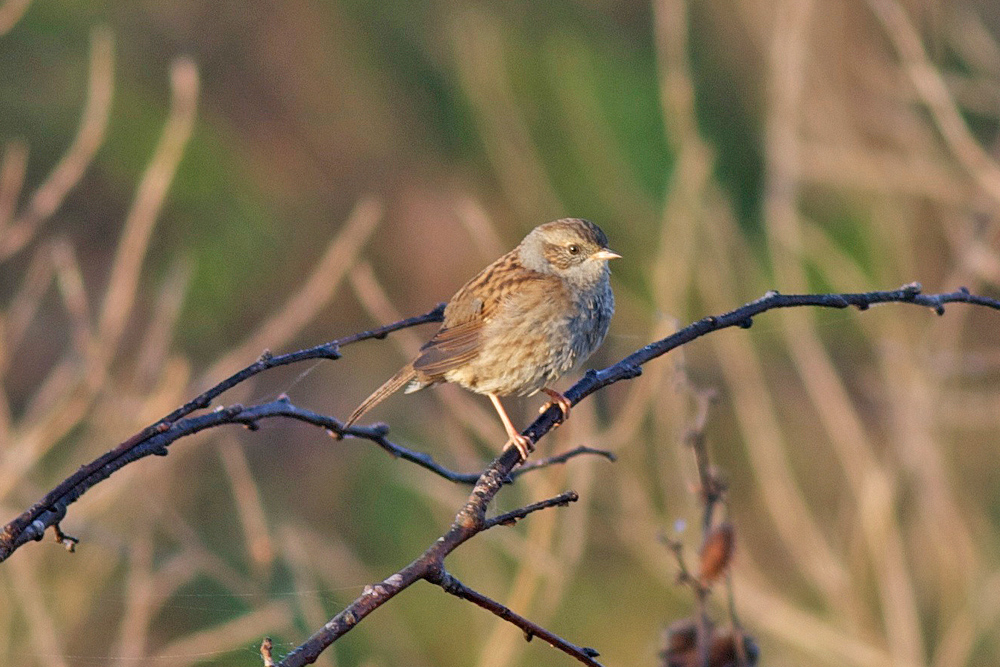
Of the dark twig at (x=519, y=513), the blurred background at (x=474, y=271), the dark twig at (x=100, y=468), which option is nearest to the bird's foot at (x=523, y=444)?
the dark twig at (x=519, y=513)

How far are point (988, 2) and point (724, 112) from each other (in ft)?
5.38

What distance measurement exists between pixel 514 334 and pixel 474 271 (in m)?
5.21

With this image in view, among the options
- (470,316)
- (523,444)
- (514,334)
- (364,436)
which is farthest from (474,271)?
(364,436)

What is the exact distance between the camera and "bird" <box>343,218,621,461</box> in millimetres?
3162

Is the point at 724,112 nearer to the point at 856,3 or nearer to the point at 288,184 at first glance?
the point at 856,3

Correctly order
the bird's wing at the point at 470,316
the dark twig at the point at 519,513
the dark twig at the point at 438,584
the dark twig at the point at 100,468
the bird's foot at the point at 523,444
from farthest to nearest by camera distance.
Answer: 1. the bird's wing at the point at 470,316
2. the bird's foot at the point at 523,444
3. the dark twig at the point at 519,513
4. the dark twig at the point at 100,468
5. the dark twig at the point at 438,584

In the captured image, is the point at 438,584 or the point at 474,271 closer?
the point at 438,584

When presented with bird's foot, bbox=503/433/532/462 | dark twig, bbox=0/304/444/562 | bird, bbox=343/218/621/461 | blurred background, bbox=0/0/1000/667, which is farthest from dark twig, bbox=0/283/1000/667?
bird, bbox=343/218/621/461

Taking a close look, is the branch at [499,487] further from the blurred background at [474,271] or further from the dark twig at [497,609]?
the blurred background at [474,271]

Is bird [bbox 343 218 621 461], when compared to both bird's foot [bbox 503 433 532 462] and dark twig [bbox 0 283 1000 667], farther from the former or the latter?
dark twig [bbox 0 283 1000 667]

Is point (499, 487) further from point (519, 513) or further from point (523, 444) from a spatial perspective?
point (523, 444)

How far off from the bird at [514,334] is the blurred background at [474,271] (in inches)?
7.4

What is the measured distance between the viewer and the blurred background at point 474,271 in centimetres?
354

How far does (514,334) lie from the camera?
3.23 metres
